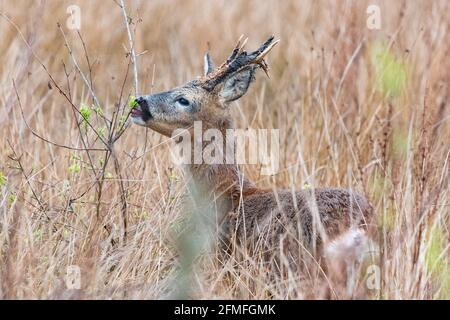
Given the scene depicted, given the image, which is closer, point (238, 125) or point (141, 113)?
point (141, 113)

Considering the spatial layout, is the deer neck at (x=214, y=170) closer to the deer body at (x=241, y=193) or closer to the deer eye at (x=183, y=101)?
the deer body at (x=241, y=193)

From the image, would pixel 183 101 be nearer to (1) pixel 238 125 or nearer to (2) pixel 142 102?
(2) pixel 142 102

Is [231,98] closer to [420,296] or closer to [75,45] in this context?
[420,296]

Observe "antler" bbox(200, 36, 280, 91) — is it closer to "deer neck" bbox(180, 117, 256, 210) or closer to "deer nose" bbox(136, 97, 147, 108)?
"deer neck" bbox(180, 117, 256, 210)

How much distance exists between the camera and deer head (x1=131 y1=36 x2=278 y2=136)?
220 inches

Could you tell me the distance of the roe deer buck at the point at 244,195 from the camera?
16.0ft

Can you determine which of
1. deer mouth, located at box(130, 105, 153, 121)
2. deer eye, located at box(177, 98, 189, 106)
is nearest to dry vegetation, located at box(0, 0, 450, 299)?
deer mouth, located at box(130, 105, 153, 121)

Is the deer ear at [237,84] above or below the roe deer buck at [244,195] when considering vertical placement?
above

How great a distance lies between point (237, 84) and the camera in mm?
5754

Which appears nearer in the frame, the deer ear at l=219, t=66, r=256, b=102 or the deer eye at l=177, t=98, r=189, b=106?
the deer ear at l=219, t=66, r=256, b=102

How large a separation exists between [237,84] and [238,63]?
176 millimetres

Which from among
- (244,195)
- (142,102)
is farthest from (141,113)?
(244,195)

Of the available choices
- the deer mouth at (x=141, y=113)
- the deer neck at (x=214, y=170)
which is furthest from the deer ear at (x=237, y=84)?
the deer mouth at (x=141, y=113)
